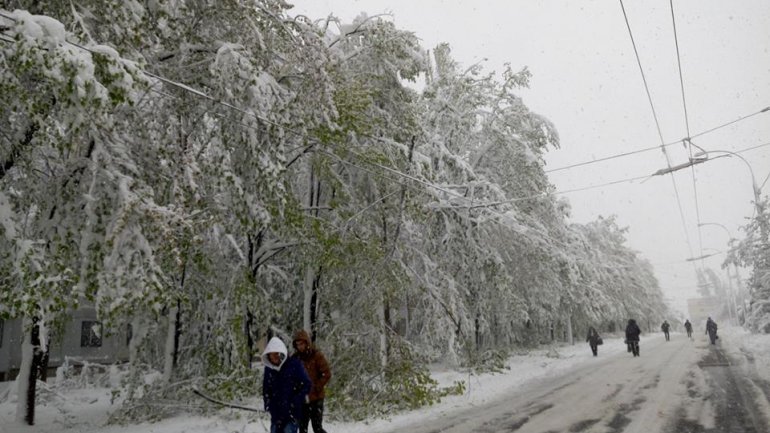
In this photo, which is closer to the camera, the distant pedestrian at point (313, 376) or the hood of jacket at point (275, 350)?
the hood of jacket at point (275, 350)

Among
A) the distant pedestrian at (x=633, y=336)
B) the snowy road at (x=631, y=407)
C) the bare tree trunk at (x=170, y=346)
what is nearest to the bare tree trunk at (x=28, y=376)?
the bare tree trunk at (x=170, y=346)

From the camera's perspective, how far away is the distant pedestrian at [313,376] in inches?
263

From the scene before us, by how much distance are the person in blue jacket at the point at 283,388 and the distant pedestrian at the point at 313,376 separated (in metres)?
0.92

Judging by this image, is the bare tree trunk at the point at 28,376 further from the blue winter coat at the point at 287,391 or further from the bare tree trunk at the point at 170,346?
the blue winter coat at the point at 287,391

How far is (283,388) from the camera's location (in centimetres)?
561

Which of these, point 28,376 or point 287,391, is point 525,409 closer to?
point 287,391

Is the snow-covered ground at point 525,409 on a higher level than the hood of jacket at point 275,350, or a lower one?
lower

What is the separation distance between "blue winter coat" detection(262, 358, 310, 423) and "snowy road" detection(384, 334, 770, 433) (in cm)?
347

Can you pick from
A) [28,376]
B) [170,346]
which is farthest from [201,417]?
[28,376]

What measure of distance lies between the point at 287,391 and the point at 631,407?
709 centimetres

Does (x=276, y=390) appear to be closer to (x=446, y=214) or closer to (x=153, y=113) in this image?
(x=153, y=113)

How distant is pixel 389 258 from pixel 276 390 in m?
5.21

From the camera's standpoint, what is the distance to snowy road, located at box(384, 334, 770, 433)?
307 inches

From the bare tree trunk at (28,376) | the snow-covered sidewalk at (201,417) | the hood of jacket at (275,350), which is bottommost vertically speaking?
the snow-covered sidewalk at (201,417)
